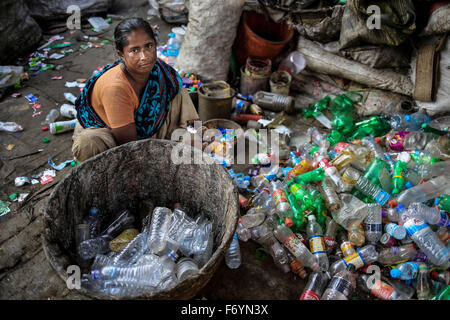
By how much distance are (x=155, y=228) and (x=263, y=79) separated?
2.79m

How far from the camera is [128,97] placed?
229 cm

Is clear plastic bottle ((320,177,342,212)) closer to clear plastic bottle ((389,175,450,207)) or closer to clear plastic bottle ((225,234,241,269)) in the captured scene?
clear plastic bottle ((389,175,450,207))

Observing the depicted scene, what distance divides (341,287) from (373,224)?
0.60 meters

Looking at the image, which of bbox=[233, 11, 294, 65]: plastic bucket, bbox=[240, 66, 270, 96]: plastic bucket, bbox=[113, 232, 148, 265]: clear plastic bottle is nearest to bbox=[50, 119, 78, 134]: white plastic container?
bbox=[113, 232, 148, 265]: clear plastic bottle

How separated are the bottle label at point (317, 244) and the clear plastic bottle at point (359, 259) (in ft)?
0.52

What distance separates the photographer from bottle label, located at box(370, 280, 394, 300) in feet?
7.06

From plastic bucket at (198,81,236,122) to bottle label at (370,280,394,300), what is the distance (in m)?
2.47

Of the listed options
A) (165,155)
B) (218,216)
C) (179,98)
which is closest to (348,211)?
(218,216)

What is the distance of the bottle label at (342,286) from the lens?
85.0 inches

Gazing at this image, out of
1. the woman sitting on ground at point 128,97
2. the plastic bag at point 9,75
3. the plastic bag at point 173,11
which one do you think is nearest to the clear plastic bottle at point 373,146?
the woman sitting on ground at point 128,97

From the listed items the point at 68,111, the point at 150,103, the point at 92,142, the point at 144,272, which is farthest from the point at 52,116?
the point at 144,272

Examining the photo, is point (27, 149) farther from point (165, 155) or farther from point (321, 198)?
point (321, 198)

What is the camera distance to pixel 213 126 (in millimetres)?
3666

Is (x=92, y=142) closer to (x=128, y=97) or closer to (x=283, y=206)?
(x=128, y=97)
